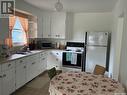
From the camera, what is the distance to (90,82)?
6.99 ft

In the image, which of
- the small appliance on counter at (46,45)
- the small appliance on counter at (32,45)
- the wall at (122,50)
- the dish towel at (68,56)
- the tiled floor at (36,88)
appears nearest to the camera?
the wall at (122,50)

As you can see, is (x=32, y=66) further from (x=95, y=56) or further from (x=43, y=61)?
(x=95, y=56)

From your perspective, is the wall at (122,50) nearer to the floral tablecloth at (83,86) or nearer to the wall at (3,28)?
the floral tablecloth at (83,86)

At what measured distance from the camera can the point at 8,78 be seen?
290 cm

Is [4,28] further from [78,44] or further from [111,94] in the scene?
[78,44]

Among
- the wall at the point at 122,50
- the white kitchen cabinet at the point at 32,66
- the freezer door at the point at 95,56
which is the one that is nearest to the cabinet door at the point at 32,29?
the white kitchen cabinet at the point at 32,66

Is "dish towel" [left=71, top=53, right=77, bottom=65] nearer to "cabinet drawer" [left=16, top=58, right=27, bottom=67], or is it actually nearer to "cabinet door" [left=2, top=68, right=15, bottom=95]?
"cabinet drawer" [left=16, top=58, right=27, bottom=67]

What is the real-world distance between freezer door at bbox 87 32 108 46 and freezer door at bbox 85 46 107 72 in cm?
17

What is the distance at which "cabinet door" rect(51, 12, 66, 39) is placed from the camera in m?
5.21

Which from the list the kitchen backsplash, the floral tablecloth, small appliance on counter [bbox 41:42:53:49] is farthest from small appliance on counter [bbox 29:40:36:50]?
the floral tablecloth

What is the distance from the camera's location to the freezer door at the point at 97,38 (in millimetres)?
4590

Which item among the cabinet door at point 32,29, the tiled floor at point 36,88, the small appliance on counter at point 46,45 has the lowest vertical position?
the tiled floor at point 36,88

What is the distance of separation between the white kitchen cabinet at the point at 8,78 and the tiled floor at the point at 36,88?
1.43 feet

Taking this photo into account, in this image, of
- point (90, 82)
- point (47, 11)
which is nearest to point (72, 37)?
point (47, 11)
